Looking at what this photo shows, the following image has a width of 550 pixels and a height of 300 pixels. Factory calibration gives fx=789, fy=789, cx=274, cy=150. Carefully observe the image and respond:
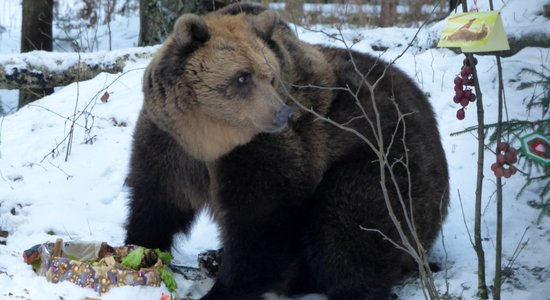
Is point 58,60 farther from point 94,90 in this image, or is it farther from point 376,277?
point 376,277

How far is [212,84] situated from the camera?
4527 mm

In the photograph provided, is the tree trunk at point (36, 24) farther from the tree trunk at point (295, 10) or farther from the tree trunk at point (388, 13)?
the tree trunk at point (388, 13)

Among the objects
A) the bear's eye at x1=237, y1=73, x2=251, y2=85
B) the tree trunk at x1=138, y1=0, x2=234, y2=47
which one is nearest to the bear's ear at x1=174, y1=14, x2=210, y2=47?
the bear's eye at x1=237, y1=73, x2=251, y2=85

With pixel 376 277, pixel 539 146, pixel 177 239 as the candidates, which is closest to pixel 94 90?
pixel 177 239

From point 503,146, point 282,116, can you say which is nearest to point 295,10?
point 282,116

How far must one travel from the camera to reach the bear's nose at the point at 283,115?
4.36m

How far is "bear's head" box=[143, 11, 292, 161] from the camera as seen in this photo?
4504 mm

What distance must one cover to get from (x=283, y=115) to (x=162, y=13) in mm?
5396

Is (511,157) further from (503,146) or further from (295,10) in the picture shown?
(295,10)

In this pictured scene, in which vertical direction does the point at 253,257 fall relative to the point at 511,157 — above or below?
below

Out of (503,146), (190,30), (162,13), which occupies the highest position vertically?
(190,30)

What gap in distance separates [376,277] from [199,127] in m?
1.46

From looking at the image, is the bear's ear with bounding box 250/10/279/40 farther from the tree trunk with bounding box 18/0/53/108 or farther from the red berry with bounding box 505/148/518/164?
the tree trunk with bounding box 18/0/53/108

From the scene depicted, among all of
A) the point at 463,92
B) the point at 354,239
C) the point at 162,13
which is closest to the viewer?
the point at 463,92
